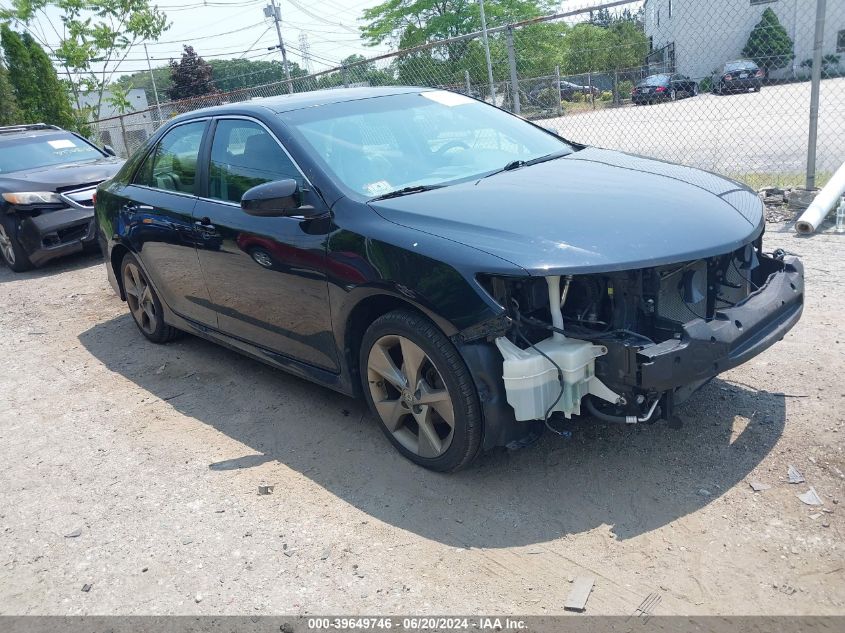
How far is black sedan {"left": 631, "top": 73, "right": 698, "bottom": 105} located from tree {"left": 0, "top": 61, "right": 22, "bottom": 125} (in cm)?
1422

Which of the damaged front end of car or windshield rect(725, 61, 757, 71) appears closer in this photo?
the damaged front end of car

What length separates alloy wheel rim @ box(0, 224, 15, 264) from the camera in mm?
9024

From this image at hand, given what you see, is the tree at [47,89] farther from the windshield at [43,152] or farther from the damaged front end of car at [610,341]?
the damaged front end of car at [610,341]

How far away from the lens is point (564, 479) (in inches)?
135

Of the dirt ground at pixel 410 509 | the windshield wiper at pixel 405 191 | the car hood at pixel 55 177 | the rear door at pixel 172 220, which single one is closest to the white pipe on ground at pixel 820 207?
the dirt ground at pixel 410 509

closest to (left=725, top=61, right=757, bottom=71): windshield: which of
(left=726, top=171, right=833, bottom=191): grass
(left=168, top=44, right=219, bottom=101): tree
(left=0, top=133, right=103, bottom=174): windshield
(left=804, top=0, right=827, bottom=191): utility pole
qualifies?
(left=726, top=171, right=833, bottom=191): grass

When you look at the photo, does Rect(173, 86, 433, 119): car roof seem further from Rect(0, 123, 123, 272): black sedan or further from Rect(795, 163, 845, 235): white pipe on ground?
Rect(0, 123, 123, 272): black sedan

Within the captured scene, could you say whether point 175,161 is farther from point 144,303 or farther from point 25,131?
point 25,131

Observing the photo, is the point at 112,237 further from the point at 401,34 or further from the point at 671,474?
the point at 401,34

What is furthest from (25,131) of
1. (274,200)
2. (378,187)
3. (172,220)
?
(378,187)

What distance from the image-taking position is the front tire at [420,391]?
126 inches

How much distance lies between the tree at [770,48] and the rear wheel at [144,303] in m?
6.68

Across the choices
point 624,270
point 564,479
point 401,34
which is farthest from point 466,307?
point 401,34

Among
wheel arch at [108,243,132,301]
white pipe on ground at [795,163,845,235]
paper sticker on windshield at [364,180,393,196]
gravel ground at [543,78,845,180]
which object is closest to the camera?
paper sticker on windshield at [364,180,393,196]
